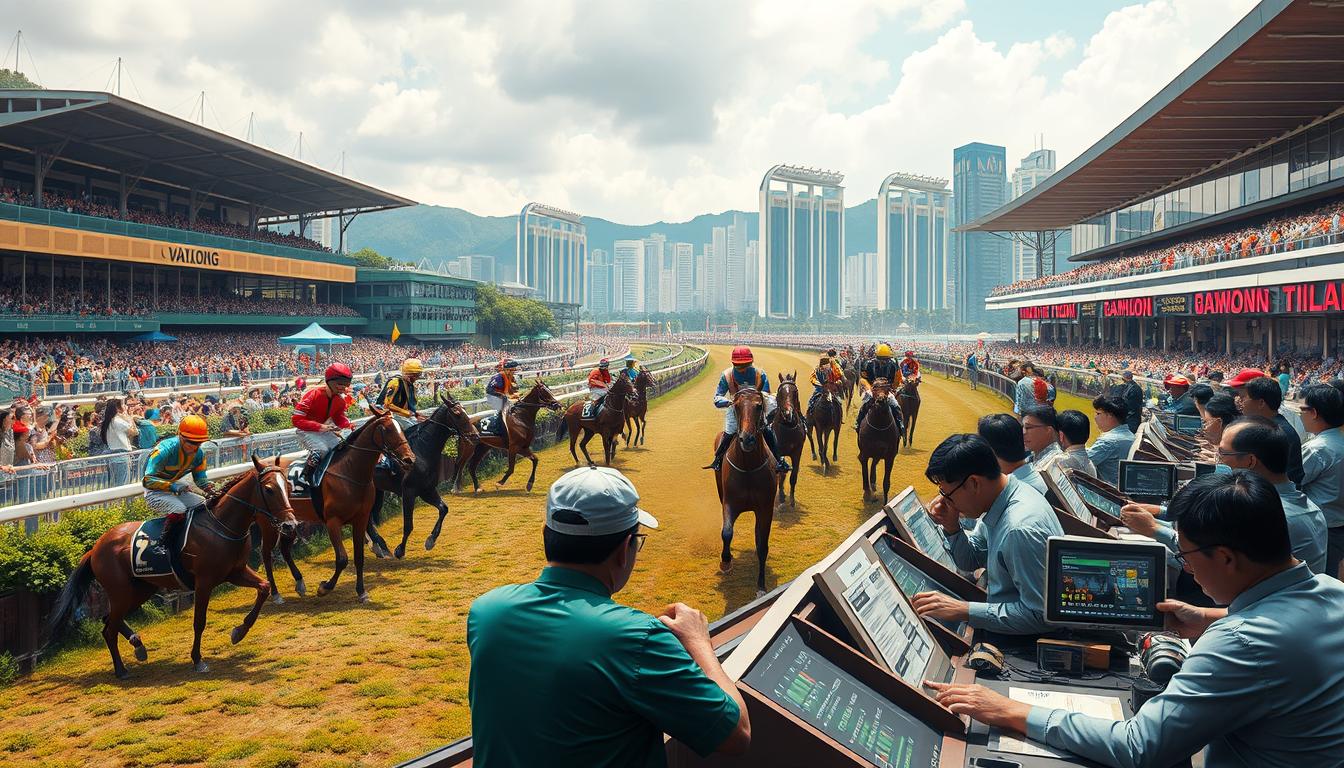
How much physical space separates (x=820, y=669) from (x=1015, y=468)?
8.78 feet

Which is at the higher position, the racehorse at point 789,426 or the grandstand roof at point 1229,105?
the grandstand roof at point 1229,105

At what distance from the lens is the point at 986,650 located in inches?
137

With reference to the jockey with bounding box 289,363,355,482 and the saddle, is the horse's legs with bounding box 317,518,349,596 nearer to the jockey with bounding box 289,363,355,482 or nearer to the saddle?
the jockey with bounding box 289,363,355,482

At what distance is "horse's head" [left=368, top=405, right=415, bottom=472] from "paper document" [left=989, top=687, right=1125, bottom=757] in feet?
22.2

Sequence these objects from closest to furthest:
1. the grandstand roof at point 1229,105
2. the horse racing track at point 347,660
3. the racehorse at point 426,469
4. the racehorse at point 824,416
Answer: the horse racing track at point 347,660 → the racehorse at point 426,469 → the racehorse at point 824,416 → the grandstand roof at point 1229,105

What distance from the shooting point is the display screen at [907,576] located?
398 centimetres

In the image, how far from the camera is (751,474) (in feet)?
28.7

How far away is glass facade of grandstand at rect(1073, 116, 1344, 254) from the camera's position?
30.3 m

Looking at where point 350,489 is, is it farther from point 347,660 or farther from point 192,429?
point 347,660

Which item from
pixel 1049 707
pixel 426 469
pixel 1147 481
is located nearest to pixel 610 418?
pixel 426 469

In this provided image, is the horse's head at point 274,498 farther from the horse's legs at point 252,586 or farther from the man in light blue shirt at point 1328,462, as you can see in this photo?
the man in light blue shirt at point 1328,462

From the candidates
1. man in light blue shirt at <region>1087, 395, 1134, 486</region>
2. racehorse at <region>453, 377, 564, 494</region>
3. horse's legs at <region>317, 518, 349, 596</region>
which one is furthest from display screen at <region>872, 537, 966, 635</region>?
racehorse at <region>453, 377, 564, 494</region>

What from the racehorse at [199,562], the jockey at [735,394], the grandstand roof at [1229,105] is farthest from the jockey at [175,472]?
the grandstand roof at [1229,105]

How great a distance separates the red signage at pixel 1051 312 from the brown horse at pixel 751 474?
44.9 m
